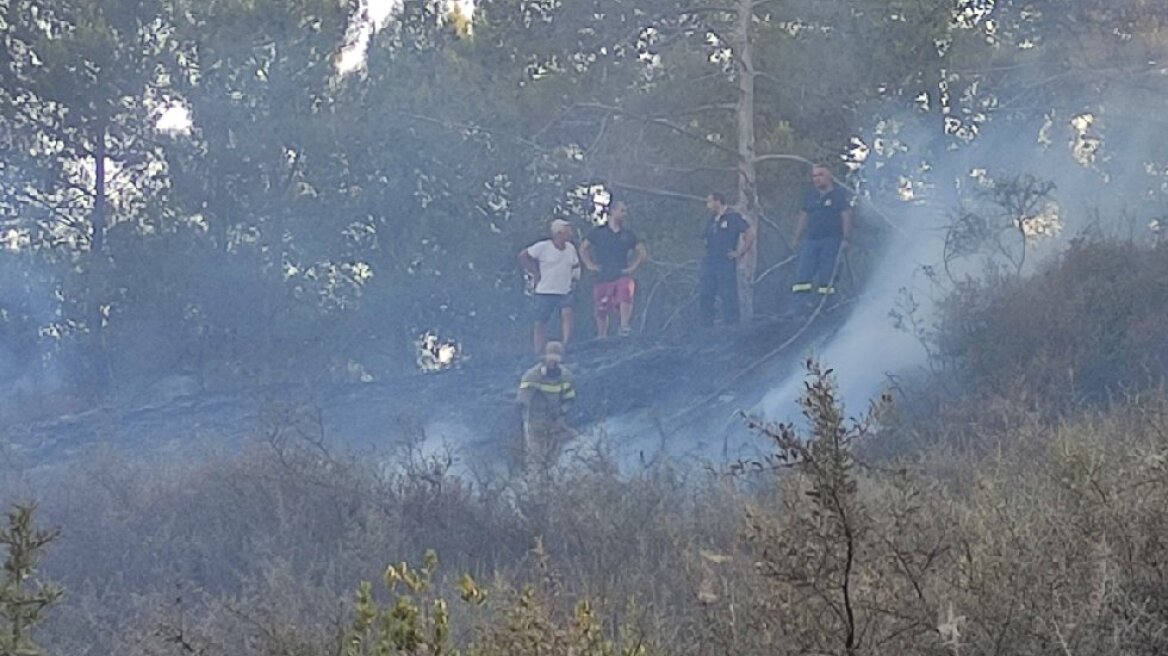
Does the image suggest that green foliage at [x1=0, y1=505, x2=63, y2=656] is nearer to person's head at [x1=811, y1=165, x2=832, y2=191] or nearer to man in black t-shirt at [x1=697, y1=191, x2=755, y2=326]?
person's head at [x1=811, y1=165, x2=832, y2=191]

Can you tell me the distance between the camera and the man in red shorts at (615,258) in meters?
16.4

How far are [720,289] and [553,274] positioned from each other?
211 cm

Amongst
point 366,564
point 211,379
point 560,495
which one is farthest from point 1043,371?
point 211,379

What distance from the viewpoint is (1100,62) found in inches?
719

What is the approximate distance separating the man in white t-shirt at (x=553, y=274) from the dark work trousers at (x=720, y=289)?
4.97ft

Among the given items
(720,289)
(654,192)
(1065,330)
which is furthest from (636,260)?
(1065,330)

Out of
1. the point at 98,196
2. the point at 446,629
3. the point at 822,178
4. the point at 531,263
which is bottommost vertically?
the point at 446,629

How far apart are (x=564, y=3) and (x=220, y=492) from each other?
933 cm

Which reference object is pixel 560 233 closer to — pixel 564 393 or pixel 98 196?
pixel 564 393

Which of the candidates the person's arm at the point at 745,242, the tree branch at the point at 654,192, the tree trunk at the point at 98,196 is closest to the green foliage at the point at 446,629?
the person's arm at the point at 745,242

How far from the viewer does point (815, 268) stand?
16.0 meters

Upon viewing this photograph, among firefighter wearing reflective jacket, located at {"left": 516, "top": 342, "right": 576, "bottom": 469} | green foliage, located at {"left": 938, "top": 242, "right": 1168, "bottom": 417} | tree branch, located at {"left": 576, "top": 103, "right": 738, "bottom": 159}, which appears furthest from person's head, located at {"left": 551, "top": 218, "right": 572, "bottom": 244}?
green foliage, located at {"left": 938, "top": 242, "right": 1168, "bottom": 417}

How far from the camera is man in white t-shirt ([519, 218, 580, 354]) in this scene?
15516mm

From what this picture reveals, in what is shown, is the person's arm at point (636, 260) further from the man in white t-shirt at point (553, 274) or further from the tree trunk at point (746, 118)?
the tree trunk at point (746, 118)
